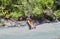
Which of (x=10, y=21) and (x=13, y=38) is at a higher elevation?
(x=13, y=38)

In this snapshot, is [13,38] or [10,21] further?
[10,21]

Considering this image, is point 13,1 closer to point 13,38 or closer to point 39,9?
point 39,9

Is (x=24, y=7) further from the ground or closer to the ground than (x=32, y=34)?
closer to the ground

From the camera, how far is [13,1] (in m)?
23.4

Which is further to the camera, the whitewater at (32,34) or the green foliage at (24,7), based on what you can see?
the green foliage at (24,7)

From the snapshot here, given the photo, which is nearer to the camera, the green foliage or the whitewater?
the whitewater

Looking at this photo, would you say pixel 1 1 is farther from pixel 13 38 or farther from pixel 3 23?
pixel 13 38

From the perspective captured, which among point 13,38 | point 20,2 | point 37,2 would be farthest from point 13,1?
point 13,38

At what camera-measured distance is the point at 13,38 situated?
13211 millimetres

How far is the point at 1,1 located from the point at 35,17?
11.0 feet

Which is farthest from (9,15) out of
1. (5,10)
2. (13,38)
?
(13,38)

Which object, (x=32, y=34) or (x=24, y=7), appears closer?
(x=32, y=34)

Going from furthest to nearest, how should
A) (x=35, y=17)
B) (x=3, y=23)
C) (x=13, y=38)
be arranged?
(x=35, y=17), (x=3, y=23), (x=13, y=38)

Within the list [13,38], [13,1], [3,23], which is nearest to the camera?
[13,38]
